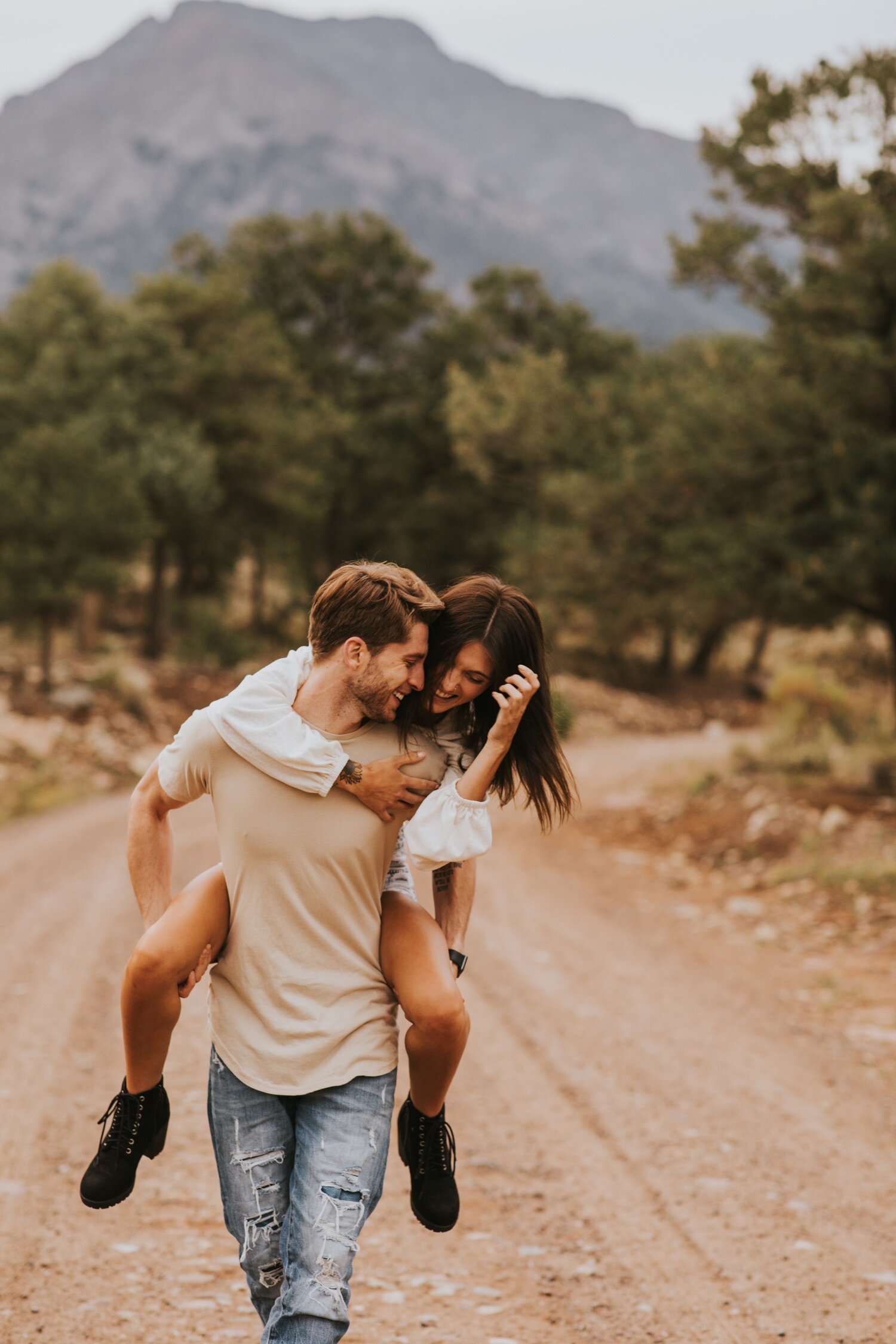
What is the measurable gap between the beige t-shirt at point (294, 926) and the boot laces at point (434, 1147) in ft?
0.83

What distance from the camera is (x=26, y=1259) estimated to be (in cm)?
385

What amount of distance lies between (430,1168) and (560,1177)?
2.13 metres

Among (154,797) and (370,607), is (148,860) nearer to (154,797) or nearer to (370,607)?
(154,797)

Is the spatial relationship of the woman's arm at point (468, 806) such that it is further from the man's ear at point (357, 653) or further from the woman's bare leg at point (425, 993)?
the man's ear at point (357, 653)

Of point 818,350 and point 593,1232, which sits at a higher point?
point 818,350

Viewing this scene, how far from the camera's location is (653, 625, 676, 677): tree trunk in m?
33.9

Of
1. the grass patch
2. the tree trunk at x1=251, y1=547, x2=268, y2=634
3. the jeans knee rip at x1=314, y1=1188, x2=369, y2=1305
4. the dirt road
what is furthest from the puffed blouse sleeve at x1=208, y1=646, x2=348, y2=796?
the tree trunk at x1=251, y1=547, x2=268, y2=634

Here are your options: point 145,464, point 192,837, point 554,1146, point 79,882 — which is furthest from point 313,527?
point 554,1146

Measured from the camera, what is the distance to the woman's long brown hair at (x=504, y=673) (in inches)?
111

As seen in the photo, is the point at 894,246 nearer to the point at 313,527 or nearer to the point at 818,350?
the point at 818,350

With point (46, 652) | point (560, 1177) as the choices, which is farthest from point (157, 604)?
point (560, 1177)

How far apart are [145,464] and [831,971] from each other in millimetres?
20776

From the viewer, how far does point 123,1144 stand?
9.06 feet

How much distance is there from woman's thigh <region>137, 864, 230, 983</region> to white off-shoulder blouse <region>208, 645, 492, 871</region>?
306mm
